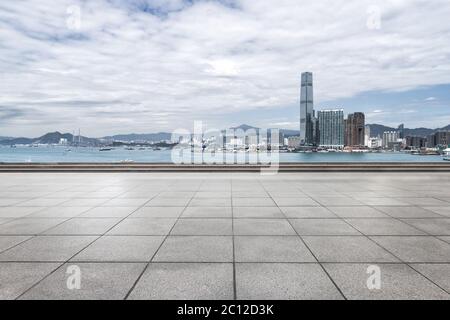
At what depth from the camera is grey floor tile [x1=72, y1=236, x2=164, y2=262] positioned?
5.00 metres

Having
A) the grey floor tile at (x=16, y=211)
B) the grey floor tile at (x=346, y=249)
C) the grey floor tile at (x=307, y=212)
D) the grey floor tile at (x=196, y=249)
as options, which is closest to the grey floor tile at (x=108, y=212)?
the grey floor tile at (x=16, y=211)

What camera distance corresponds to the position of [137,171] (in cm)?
1961

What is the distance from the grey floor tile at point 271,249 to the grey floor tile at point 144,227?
1.74 m

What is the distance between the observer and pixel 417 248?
17.8ft

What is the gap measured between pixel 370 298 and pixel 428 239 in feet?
10.2

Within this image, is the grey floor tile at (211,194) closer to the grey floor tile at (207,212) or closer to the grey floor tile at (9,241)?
the grey floor tile at (207,212)

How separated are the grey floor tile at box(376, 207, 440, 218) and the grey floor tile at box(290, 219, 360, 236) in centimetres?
186

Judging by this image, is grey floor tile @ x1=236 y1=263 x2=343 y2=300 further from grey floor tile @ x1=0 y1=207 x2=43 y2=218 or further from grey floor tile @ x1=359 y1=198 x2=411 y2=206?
grey floor tile @ x1=0 y1=207 x2=43 y2=218

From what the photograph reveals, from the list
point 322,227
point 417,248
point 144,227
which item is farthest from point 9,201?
point 417,248

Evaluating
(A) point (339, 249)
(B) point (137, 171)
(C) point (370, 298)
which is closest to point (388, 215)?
(A) point (339, 249)

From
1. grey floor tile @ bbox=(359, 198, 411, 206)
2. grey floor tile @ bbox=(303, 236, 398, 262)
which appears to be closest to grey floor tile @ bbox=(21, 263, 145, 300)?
grey floor tile @ bbox=(303, 236, 398, 262)

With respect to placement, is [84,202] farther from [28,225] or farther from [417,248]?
[417,248]

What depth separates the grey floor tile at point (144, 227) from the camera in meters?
6.45
